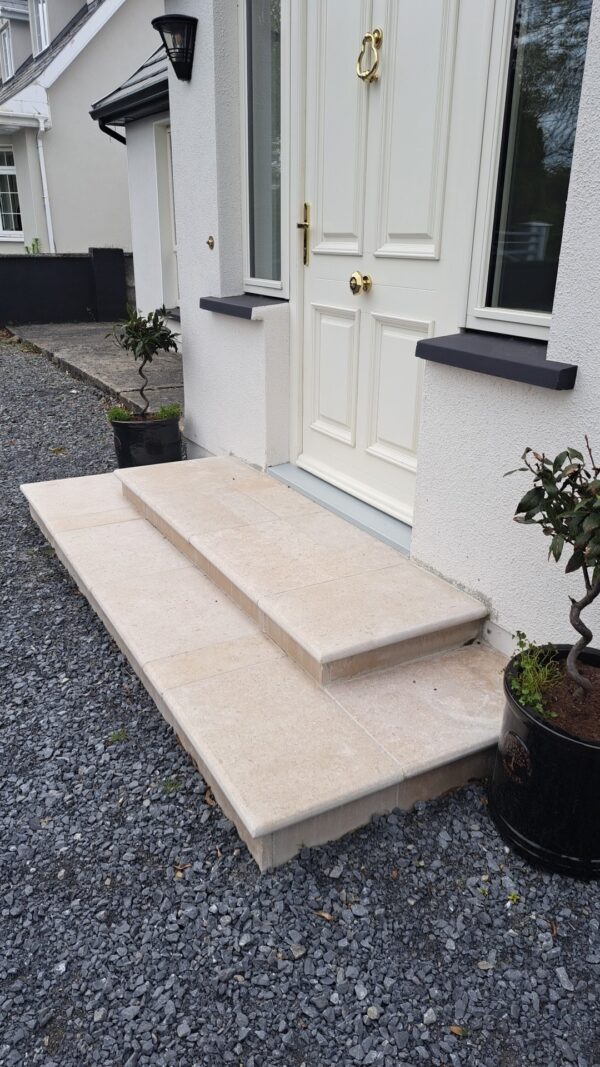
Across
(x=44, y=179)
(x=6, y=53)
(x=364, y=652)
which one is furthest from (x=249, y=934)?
(x=6, y=53)

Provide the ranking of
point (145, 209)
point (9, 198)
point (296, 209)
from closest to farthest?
point (296, 209) < point (145, 209) < point (9, 198)

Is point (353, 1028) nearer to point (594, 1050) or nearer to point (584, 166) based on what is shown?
point (594, 1050)

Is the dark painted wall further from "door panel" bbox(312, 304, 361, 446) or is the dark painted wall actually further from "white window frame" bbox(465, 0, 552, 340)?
"white window frame" bbox(465, 0, 552, 340)

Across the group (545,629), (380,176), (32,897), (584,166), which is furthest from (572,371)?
(32,897)

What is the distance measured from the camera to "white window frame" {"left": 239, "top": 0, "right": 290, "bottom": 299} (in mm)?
3697

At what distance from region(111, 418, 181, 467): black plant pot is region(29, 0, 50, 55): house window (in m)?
13.1

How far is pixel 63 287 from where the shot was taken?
11.0m

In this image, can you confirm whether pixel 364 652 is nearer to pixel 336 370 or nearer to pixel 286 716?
pixel 286 716

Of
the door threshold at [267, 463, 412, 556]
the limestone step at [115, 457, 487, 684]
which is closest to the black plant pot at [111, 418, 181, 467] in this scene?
the limestone step at [115, 457, 487, 684]

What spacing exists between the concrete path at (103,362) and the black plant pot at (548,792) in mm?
4137

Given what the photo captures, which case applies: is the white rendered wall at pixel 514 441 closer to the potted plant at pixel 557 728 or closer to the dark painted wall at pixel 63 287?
the potted plant at pixel 557 728

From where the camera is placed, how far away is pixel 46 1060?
1.65 meters

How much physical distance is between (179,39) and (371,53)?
1.59 metres

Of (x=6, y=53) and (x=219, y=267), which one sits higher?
(x=6, y=53)
